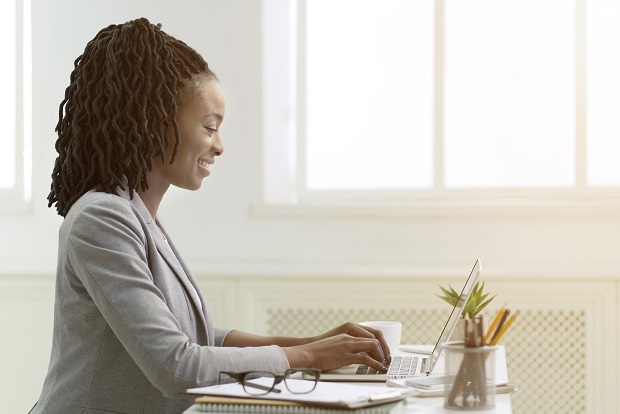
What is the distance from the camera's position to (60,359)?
5.07ft

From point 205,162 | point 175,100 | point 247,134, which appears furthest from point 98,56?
point 247,134

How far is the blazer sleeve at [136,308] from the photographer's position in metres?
1.39

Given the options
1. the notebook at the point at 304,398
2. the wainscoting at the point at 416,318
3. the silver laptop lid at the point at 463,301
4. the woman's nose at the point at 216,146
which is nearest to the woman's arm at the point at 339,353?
the silver laptop lid at the point at 463,301

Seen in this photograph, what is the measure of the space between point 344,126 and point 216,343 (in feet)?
5.30

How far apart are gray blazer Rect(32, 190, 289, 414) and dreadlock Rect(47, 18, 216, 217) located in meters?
0.06

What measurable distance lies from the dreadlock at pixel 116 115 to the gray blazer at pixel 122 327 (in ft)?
0.21

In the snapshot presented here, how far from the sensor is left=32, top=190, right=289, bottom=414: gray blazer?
1.40 meters

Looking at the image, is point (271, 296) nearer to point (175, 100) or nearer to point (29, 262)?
point (29, 262)

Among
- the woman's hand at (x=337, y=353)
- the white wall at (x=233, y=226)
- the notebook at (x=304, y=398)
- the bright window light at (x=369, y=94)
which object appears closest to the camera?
the notebook at (x=304, y=398)

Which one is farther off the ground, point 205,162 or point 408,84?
point 408,84

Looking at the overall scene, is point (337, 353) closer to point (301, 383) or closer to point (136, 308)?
point (301, 383)

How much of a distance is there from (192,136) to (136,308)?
452 millimetres

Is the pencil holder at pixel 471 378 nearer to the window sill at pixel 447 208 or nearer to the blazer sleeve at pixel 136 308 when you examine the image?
the blazer sleeve at pixel 136 308

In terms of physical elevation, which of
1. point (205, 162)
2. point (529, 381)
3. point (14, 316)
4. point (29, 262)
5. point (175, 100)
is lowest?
point (529, 381)
